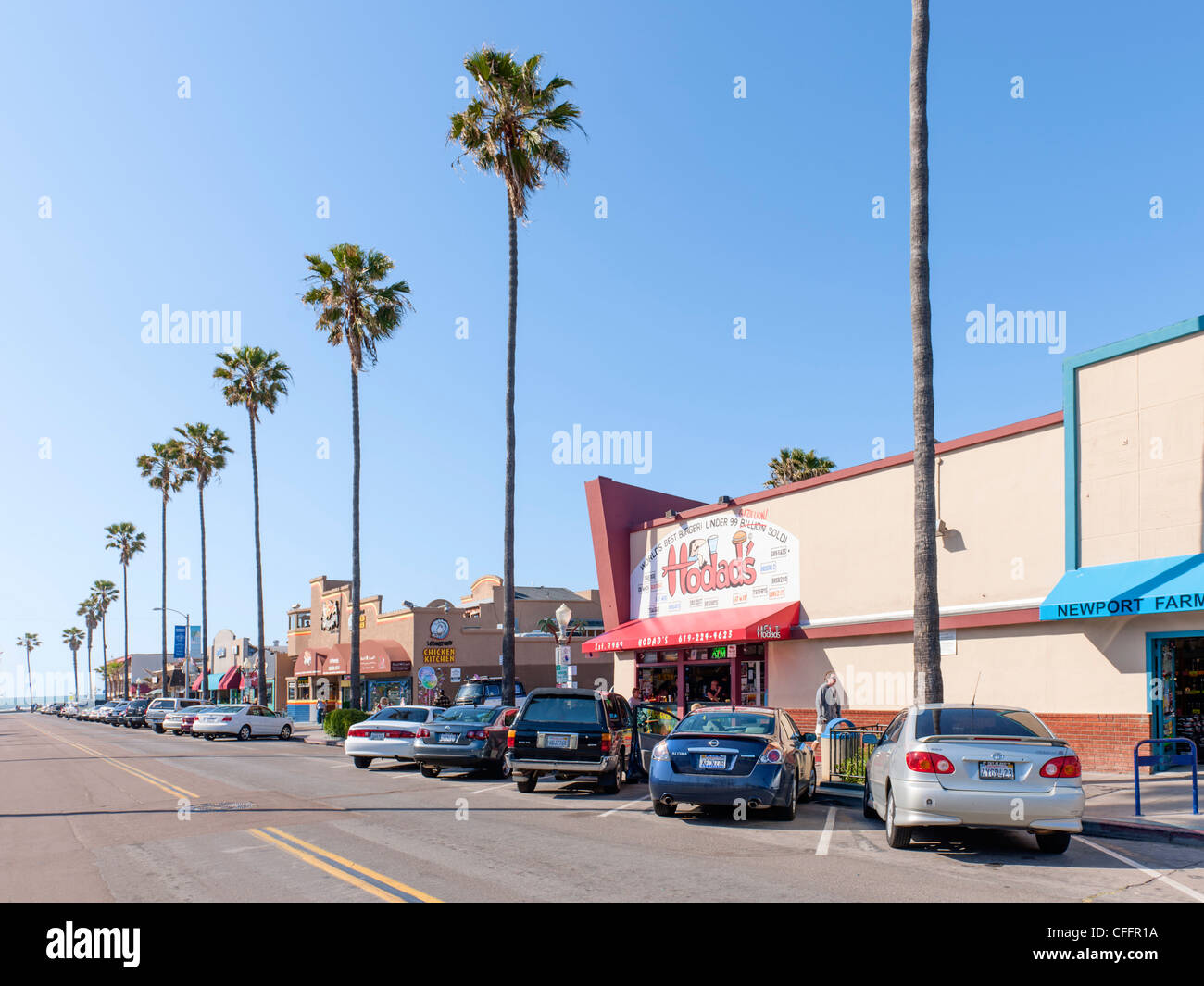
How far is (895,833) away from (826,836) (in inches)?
51.1

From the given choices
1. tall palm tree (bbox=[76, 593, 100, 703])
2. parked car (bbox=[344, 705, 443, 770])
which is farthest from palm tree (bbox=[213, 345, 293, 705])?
tall palm tree (bbox=[76, 593, 100, 703])

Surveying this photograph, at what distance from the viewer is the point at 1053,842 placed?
10555 mm

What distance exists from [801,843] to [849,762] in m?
5.74

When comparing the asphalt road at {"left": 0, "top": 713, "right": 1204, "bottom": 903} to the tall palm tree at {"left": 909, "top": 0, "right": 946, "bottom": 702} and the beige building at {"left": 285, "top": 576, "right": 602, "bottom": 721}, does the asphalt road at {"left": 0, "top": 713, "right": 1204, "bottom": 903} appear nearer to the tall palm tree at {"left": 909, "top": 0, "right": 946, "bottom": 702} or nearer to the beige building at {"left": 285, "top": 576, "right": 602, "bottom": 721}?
the tall palm tree at {"left": 909, "top": 0, "right": 946, "bottom": 702}

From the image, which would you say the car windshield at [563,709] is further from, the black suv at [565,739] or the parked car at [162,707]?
the parked car at [162,707]

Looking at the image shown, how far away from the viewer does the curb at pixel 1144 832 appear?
36.9ft

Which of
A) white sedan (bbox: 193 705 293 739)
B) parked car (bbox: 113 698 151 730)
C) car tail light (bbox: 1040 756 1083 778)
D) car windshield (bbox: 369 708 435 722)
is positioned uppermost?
car tail light (bbox: 1040 756 1083 778)

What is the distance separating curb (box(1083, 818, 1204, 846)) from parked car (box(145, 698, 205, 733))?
46235 millimetres

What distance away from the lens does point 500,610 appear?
168 feet

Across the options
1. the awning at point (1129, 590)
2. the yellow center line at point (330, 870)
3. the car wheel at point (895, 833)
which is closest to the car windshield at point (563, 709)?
the yellow center line at point (330, 870)

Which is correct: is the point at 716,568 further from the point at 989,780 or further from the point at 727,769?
the point at 989,780

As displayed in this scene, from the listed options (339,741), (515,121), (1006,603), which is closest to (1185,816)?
(1006,603)

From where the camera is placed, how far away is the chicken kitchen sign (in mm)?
25672
